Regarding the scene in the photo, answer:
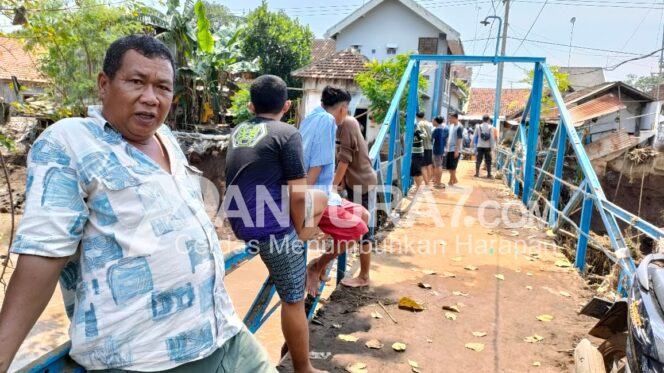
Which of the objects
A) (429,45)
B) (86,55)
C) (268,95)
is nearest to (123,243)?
(268,95)

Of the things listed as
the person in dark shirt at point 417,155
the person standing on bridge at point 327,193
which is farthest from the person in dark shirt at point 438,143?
the person standing on bridge at point 327,193

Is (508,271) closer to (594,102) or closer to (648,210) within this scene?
(594,102)

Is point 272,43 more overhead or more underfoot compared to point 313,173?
more overhead

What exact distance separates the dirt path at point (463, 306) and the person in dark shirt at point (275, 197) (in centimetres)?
60

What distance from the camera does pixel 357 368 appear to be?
2.55 meters

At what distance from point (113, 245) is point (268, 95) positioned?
1.15m

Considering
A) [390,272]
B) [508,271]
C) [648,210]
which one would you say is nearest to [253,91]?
[390,272]

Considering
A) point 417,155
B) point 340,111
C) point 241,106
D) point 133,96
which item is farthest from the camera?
point 241,106

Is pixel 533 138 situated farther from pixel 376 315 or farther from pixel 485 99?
pixel 485 99

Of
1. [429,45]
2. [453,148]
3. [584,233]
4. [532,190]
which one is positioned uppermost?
[429,45]

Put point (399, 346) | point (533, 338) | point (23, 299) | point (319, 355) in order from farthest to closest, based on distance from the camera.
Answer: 1. point (533, 338)
2. point (399, 346)
3. point (319, 355)
4. point (23, 299)

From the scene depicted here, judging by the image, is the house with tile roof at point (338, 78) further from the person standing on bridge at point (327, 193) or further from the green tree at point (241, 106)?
the person standing on bridge at point (327, 193)

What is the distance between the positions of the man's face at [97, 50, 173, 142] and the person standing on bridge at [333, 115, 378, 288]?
2.48m

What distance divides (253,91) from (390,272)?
251 cm
